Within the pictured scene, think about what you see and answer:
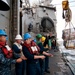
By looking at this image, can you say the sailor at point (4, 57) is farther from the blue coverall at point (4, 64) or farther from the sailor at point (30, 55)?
the sailor at point (30, 55)

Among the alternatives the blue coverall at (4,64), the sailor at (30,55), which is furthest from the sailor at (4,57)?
the sailor at (30,55)

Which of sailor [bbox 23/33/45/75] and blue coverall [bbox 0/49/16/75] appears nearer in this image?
blue coverall [bbox 0/49/16/75]

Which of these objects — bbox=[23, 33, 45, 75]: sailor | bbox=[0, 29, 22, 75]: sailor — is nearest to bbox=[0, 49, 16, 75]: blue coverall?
bbox=[0, 29, 22, 75]: sailor

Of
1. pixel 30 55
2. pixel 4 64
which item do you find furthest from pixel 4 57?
pixel 30 55

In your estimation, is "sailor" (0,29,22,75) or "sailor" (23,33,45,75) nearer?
"sailor" (0,29,22,75)

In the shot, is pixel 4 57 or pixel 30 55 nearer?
pixel 4 57

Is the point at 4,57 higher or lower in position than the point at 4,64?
higher

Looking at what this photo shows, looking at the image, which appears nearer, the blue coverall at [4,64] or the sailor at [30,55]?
the blue coverall at [4,64]

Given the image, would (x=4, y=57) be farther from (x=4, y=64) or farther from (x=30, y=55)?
(x=30, y=55)

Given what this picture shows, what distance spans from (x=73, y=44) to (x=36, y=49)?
38.0ft

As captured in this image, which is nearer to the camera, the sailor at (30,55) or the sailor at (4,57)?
the sailor at (4,57)

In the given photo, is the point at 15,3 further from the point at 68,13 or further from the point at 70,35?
the point at 70,35

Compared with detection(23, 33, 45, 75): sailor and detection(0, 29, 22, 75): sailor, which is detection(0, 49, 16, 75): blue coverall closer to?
detection(0, 29, 22, 75): sailor

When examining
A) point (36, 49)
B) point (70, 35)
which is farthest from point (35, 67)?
point (70, 35)
